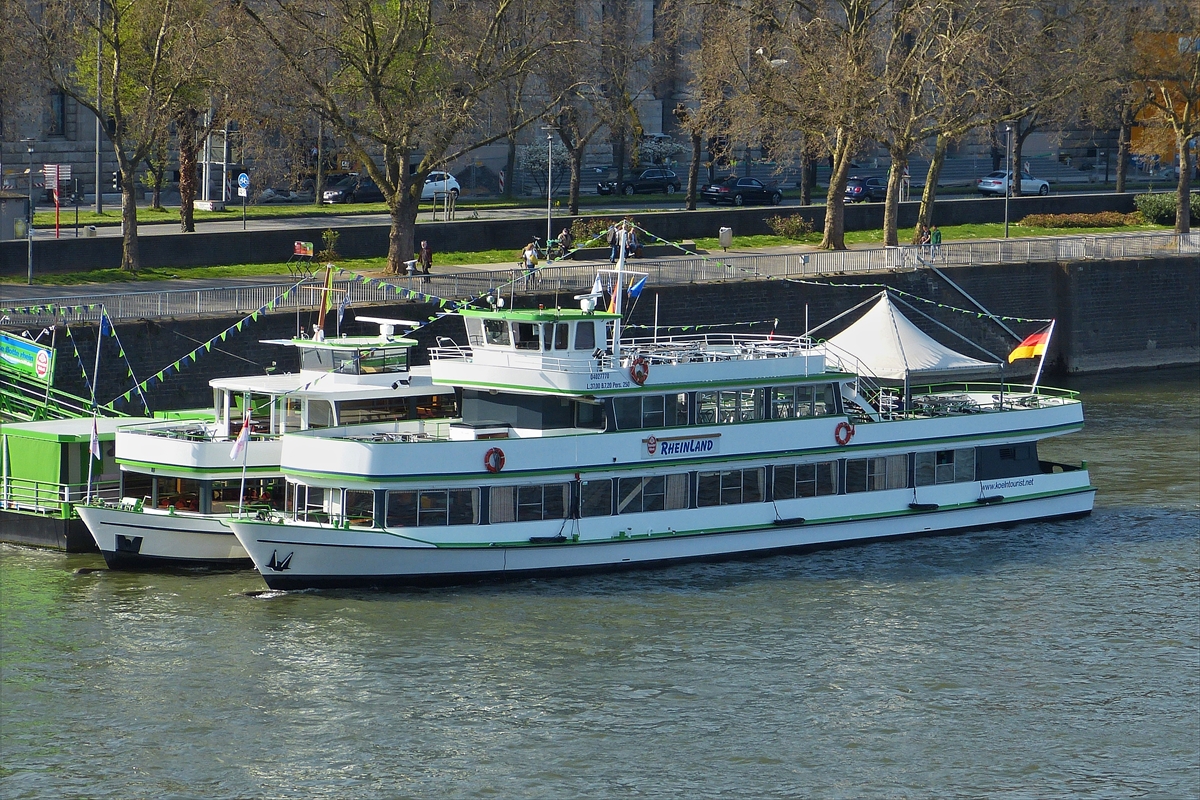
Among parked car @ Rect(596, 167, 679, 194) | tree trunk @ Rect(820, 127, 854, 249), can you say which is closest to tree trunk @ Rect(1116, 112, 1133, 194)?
parked car @ Rect(596, 167, 679, 194)

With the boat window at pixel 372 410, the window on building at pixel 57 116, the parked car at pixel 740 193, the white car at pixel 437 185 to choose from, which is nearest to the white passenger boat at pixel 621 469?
the boat window at pixel 372 410

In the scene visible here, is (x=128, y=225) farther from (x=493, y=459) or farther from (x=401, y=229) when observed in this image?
(x=493, y=459)

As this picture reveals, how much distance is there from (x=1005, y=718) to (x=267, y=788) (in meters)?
11.8

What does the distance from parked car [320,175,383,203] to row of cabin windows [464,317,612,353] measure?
44892 mm

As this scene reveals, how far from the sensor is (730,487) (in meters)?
38.5

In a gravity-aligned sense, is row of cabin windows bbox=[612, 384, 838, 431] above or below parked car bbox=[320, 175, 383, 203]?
below

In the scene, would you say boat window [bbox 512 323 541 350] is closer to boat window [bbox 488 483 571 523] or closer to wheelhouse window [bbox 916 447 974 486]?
boat window [bbox 488 483 571 523]

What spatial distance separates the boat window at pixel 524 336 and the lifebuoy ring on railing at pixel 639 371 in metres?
2.18

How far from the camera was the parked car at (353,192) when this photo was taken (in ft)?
269

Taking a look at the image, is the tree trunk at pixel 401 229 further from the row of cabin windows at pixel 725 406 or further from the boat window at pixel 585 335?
the row of cabin windows at pixel 725 406

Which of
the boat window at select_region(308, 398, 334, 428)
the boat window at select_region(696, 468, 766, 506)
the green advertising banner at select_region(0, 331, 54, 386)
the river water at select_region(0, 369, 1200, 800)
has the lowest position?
the river water at select_region(0, 369, 1200, 800)

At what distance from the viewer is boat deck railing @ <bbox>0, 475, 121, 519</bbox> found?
125 feet

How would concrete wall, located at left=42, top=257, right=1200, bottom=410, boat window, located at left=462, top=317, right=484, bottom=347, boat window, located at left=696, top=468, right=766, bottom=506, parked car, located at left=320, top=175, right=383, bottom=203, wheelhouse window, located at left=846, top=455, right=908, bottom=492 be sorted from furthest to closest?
parked car, located at left=320, top=175, right=383, bottom=203 < concrete wall, located at left=42, top=257, right=1200, bottom=410 < wheelhouse window, located at left=846, top=455, right=908, bottom=492 < boat window, located at left=462, top=317, right=484, bottom=347 < boat window, located at left=696, top=468, right=766, bottom=506

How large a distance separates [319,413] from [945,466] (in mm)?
14344
